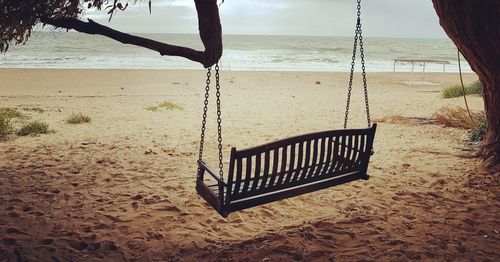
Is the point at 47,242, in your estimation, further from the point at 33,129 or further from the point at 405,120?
the point at 405,120

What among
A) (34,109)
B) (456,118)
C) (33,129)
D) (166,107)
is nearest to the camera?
(33,129)

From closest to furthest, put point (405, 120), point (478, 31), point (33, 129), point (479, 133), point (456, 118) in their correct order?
point (478, 31) < point (479, 133) < point (33, 129) < point (456, 118) < point (405, 120)

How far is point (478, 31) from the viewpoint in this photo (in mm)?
4867

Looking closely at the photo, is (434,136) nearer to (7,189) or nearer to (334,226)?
(334,226)

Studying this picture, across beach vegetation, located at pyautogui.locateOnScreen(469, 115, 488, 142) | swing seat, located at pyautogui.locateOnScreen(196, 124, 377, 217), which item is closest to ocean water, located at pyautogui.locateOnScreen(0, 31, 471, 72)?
swing seat, located at pyautogui.locateOnScreen(196, 124, 377, 217)

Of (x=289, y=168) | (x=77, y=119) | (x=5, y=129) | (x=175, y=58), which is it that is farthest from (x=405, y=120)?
(x=175, y=58)

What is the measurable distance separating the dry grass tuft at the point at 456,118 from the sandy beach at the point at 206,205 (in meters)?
0.27

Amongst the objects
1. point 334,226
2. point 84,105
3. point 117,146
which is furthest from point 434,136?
point 84,105

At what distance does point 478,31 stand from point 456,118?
490 centimetres

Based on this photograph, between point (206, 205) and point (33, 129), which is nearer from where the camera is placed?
point (206, 205)

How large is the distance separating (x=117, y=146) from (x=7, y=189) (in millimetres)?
2576

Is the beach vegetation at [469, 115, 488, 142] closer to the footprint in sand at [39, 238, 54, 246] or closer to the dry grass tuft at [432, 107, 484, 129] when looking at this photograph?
the dry grass tuft at [432, 107, 484, 129]

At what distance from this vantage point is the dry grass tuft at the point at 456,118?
8.90 meters

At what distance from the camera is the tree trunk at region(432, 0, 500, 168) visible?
479 centimetres
